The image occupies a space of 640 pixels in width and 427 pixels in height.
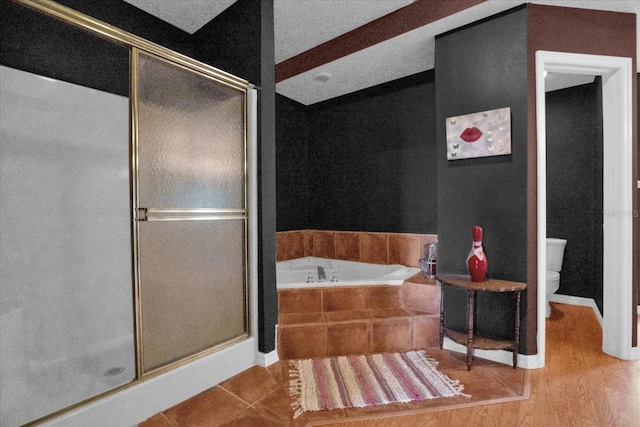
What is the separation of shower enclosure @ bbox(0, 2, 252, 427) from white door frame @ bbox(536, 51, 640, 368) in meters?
1.96

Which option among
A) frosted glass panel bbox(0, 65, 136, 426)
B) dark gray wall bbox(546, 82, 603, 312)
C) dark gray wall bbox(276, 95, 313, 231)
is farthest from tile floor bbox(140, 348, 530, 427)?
dark gray wall bbox(546, 82, 603, 312)

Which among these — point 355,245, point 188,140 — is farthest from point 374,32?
point 355,245

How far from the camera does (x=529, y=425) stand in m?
1.62

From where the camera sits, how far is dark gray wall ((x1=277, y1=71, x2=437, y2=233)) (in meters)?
3.46

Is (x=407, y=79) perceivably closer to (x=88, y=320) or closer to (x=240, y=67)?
(x=240, y=67)

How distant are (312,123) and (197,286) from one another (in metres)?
2.85

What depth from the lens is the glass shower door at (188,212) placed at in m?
1.71

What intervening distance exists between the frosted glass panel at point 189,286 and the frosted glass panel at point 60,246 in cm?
33

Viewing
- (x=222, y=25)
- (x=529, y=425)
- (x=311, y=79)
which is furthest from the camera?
(x=311, y=79)

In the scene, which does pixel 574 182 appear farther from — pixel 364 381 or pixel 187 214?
pixel 187 214

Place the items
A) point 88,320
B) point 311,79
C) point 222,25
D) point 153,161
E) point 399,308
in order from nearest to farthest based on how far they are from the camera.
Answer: point 153,161 < point 88,320 < point 222,25 < point 399,308 < point 311,79

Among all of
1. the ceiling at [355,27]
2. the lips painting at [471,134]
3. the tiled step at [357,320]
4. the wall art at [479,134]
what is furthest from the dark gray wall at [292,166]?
the lips painting at [471,134]

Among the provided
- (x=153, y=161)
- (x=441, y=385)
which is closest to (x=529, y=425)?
(x=441, y=385)

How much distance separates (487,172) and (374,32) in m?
1.40
